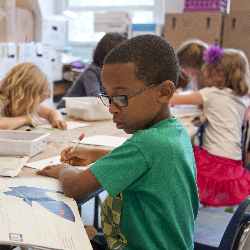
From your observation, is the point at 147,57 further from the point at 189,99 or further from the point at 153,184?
the point at 189,99

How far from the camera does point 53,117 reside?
5.75 ft

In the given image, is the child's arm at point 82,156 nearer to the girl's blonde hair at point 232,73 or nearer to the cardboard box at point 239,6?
the girl's blonde hair at point 232,73

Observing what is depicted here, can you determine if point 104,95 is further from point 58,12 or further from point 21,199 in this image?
point 58,12

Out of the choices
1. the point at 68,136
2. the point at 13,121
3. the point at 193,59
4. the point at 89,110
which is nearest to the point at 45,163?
the point at 68,136

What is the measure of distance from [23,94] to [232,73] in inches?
50.4

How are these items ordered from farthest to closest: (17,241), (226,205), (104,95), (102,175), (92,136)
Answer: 1. (226,205)
2. (92,136)
3. (104,95)
4. (102,175)
5. (17,241)

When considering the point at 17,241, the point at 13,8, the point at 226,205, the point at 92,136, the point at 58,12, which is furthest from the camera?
the point at 58,12

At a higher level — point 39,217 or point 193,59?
point 193,59

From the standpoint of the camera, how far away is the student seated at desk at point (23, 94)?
1584 millimetres

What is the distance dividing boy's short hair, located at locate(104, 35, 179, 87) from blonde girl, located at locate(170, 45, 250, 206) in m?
1.22

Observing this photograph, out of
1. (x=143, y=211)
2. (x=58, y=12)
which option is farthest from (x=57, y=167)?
(x=58, y=12)

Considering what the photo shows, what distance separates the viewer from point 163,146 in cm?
70

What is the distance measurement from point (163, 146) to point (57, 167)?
14.0 inches

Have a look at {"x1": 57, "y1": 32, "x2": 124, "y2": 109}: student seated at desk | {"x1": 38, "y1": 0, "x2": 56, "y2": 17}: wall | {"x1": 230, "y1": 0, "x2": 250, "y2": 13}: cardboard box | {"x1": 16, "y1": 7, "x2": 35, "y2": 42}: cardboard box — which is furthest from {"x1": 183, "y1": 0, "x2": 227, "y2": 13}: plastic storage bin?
{"x1": 38, "y1": 0, "x2": 56, "y2": 17}: wall
